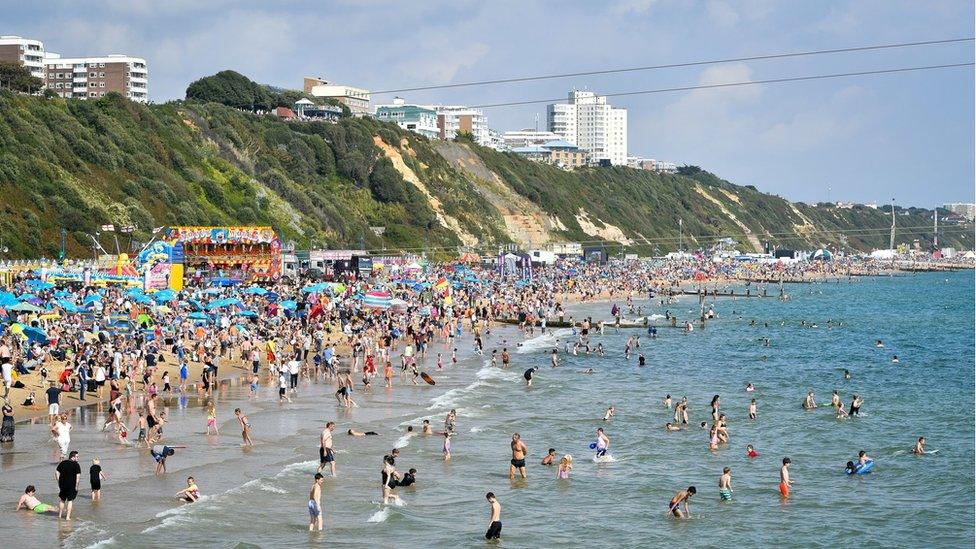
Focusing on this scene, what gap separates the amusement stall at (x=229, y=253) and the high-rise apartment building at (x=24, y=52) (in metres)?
120

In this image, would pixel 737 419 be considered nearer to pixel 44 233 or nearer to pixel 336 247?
pixel 44 233

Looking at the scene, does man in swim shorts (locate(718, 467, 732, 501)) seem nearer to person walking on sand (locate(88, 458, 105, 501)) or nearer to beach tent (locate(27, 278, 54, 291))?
person walking on sand (locate(88, 458, 105, 501))

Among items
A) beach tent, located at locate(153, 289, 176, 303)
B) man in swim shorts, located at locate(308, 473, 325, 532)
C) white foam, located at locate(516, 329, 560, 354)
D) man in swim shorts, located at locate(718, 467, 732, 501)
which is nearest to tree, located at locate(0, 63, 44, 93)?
beach tent, located at locate(153, 289, 176, 303)

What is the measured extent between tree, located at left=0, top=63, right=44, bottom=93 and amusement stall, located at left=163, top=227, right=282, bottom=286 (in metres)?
62.8

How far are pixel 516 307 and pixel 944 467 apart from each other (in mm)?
48798

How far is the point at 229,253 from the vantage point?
71.5m

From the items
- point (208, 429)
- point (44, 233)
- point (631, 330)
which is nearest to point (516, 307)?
→ point (631, 330)

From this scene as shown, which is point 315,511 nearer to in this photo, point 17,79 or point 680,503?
point 680,503

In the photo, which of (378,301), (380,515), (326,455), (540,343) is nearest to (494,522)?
(380,515)

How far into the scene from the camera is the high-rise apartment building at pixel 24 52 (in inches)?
7018

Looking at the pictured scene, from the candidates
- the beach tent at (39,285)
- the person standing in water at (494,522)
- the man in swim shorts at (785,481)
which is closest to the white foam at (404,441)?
the person standing in water at (494,522)

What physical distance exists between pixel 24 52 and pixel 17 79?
6224 cm

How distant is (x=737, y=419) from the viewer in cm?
3744

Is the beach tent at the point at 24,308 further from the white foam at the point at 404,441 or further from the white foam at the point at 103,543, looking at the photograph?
the white foam at the point at 103,543
